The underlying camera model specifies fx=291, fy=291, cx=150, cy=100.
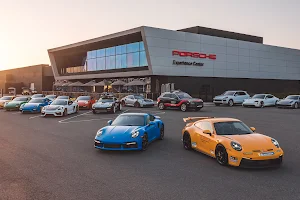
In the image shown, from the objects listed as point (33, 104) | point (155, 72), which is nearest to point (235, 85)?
point (155, 72)

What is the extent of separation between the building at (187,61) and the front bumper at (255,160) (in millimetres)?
36345

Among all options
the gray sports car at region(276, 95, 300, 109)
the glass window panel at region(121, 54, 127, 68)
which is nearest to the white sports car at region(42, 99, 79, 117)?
the gray sports car at region(276, 95, 300, 109)

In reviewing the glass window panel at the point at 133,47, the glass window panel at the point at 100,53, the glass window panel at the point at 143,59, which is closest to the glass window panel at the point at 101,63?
the glass window panel at the point at 100,53

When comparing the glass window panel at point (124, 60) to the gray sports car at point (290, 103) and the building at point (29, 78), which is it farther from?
the building at point (29, 78)

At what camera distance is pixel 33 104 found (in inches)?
986

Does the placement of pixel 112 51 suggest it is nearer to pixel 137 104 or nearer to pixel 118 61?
pixel 118 61

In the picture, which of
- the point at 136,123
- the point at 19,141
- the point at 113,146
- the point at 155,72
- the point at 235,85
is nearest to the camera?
the point at 113,146

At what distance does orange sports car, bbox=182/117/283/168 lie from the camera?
743 centimetres

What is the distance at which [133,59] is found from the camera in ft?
162

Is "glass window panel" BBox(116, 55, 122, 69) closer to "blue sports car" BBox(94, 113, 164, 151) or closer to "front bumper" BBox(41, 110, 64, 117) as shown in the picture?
"front bumper" BBox(41, 110, 64, 117)

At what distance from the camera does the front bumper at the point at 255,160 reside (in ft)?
24.1

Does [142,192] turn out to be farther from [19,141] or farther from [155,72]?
[155,72]

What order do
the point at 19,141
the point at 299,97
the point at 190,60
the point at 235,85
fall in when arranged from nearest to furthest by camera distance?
the point at 19,141 < the point at 299,97 < the point at 190,60 < the point at 235,85

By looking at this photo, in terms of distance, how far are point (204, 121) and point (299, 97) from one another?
26516mm
